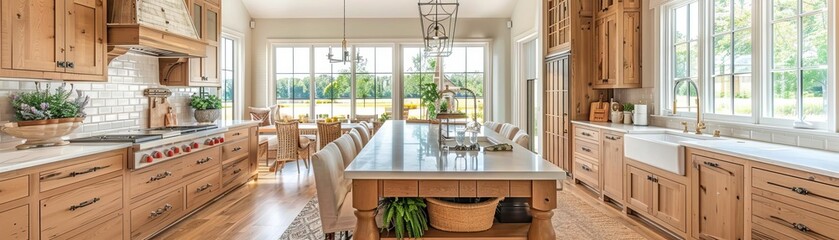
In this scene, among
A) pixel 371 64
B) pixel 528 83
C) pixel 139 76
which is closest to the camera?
pixel 139 76

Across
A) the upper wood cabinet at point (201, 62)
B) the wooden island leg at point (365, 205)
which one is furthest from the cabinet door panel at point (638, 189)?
the upper wood cabinet at point (201, 62)

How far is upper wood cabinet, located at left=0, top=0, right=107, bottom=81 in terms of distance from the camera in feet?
8.21

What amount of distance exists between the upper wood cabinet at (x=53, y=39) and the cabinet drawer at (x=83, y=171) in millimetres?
622

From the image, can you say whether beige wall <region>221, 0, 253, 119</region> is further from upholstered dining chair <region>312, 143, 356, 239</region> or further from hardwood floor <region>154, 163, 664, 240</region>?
upholstered dining chair <region>312, 143, 356, 239</region>

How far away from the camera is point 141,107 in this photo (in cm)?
423

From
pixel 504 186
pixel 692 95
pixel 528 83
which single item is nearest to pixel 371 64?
pixel 528 83

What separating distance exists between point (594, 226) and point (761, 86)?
1.63m

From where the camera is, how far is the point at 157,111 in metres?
4.45

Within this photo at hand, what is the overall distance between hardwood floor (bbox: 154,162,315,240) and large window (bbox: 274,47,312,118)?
2.94m

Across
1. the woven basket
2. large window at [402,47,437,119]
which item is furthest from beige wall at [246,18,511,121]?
the woven basket

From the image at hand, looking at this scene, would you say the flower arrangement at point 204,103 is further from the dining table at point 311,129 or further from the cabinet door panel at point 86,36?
the dining table at point 311,129

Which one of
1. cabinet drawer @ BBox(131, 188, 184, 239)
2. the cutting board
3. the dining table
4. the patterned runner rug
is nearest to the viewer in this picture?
cabinet drawer @ BBox(131, 188, 184, 239)

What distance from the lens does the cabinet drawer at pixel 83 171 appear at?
2379 mm

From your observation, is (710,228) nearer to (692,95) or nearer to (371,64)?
(692,95)
